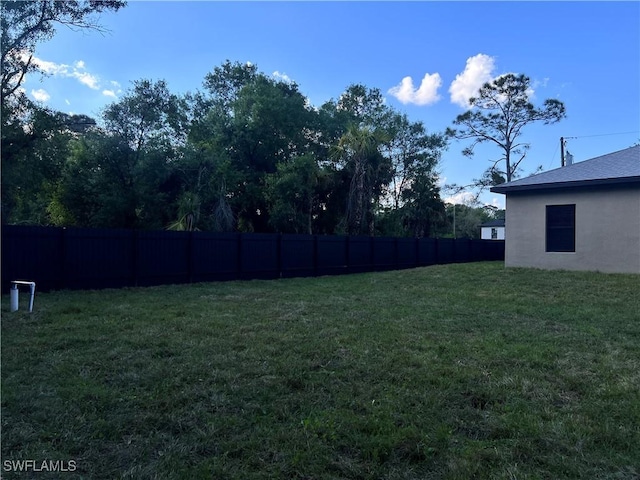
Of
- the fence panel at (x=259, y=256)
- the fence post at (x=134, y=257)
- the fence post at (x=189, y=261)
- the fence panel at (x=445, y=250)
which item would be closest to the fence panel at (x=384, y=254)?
the fence panel at (x=445, y=250)

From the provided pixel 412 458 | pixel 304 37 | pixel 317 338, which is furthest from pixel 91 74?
pixel 412 458

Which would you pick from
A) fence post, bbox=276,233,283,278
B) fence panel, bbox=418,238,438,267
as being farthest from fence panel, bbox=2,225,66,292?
fence panel, bbox=418,238,438,267

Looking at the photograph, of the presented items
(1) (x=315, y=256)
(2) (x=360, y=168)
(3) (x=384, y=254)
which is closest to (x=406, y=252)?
(3) (x=384, y=254)

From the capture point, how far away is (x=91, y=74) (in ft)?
40.3

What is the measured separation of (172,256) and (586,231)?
10990 mm

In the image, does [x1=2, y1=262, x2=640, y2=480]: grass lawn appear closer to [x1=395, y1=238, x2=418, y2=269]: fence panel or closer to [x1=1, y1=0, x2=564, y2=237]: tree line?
[x1=1, y1=0, x2=564, y2=237]: tree line

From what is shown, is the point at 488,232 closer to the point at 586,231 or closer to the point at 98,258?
the point at 586,231

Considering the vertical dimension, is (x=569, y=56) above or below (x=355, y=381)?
above

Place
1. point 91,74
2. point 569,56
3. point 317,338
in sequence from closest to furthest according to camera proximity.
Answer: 1. point 317,338
2. point 569,56
3. point 91,74

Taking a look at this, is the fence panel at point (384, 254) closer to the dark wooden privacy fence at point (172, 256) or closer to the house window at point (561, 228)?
the dark wooden privacy fence at point (172, 256)

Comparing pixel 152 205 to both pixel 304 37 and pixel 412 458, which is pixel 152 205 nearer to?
pixel 304 37

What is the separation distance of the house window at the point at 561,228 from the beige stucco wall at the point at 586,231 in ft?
0.50

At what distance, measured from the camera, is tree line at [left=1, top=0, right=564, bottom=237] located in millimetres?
11430

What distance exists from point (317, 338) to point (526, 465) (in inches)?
117
